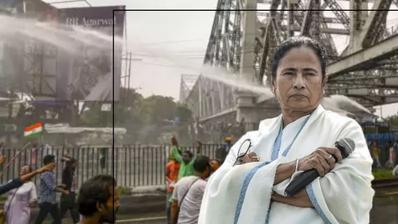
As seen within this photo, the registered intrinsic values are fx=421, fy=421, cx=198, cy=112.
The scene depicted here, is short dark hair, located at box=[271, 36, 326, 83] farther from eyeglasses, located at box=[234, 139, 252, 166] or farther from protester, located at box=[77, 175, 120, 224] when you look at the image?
protester, located at box=[77, 175, 120, 224]

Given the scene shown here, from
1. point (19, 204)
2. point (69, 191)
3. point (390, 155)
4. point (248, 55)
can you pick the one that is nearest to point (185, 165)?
point (69, 191)

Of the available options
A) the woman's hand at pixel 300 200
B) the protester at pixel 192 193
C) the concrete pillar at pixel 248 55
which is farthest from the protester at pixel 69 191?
the concrete pillar at pixel 248 55

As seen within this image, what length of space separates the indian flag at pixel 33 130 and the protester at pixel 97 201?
322 inches

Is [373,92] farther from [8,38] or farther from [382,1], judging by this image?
[8,38]

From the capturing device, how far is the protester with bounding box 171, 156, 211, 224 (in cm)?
408

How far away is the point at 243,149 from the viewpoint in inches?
54.4

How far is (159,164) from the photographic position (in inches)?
446

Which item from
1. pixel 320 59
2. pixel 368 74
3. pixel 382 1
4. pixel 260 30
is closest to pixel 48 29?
pixel 382 1

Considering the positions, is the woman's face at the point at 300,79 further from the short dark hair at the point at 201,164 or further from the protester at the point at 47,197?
the protester at the point at 47,197

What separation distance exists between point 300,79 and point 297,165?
0.88 feet

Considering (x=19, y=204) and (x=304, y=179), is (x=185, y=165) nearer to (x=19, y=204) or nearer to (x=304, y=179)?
(x=19, y=204)

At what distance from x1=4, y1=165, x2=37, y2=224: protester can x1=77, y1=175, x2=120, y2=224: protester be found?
3.53 metres

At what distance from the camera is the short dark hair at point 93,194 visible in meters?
2.17

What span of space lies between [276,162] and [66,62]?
10359 millimetres
